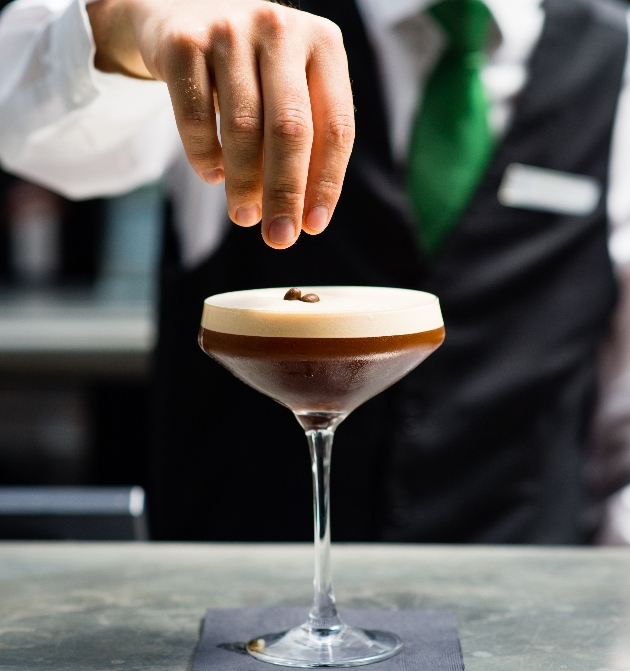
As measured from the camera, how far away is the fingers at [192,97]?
2.76ft

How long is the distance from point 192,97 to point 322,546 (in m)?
0.45

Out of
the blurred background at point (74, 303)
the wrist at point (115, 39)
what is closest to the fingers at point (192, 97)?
the wrist at point (115, 39)

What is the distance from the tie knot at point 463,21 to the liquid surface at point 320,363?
888mm

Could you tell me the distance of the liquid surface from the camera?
841 millimetres

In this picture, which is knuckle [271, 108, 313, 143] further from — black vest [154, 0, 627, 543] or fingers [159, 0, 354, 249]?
black vest [154, 0, 627, 543]

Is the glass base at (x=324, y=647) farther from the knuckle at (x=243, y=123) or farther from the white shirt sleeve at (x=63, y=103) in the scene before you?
the white shirt sleeve at (x=63, y=103)

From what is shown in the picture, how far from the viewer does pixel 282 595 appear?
106cm

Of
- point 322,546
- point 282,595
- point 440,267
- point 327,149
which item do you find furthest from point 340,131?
point 440,267

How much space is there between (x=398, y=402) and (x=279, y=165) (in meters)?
0.91

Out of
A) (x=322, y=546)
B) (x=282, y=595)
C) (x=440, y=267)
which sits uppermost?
(x=440, y=267)

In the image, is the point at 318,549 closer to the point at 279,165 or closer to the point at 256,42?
the point at 279,165

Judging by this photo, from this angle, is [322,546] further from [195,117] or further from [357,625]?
[195,117]

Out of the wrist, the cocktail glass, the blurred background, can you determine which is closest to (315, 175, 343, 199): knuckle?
→ the cocktail glass

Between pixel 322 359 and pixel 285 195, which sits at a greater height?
pixel 285 195
